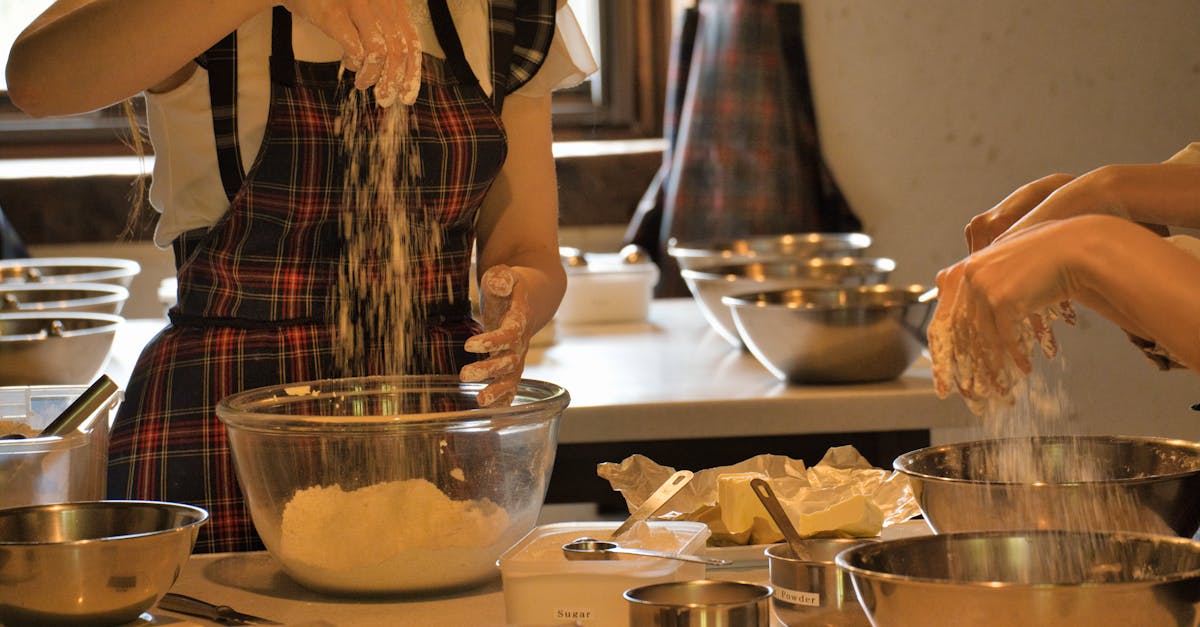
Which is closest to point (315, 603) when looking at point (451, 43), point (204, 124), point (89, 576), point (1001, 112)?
point (89, 576)

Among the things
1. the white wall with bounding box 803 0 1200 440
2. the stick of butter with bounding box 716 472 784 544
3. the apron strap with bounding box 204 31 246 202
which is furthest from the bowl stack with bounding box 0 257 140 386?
the white wall with bounding box 803 0 1200 440

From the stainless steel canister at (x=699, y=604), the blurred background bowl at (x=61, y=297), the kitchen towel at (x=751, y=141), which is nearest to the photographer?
the stainless steel canister at (x=699, y=604)

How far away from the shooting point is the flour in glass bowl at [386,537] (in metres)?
1.24

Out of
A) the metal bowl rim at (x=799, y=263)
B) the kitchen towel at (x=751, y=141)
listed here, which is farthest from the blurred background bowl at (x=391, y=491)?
the kitchen towel at (x=751, y=141)

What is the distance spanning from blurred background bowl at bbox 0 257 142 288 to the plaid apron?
141 centimetres

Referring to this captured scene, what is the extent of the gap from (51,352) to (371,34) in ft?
3.68

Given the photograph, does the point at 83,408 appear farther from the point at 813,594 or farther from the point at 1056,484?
the point at 1056,484

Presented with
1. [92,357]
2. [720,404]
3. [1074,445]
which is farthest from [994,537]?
[92,357]

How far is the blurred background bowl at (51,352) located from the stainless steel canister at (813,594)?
136 cm

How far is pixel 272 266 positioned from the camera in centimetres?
163

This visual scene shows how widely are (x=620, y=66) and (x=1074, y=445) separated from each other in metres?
3.41

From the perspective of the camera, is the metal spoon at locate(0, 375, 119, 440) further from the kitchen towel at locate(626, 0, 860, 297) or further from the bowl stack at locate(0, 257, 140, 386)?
the kitchen towel at locate(626, 0, 860, 297)

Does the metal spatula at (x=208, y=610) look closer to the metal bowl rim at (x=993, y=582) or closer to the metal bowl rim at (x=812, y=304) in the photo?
the metal bowl rim at (x=993, y=582)

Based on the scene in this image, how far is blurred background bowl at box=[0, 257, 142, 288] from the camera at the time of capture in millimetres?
2998
